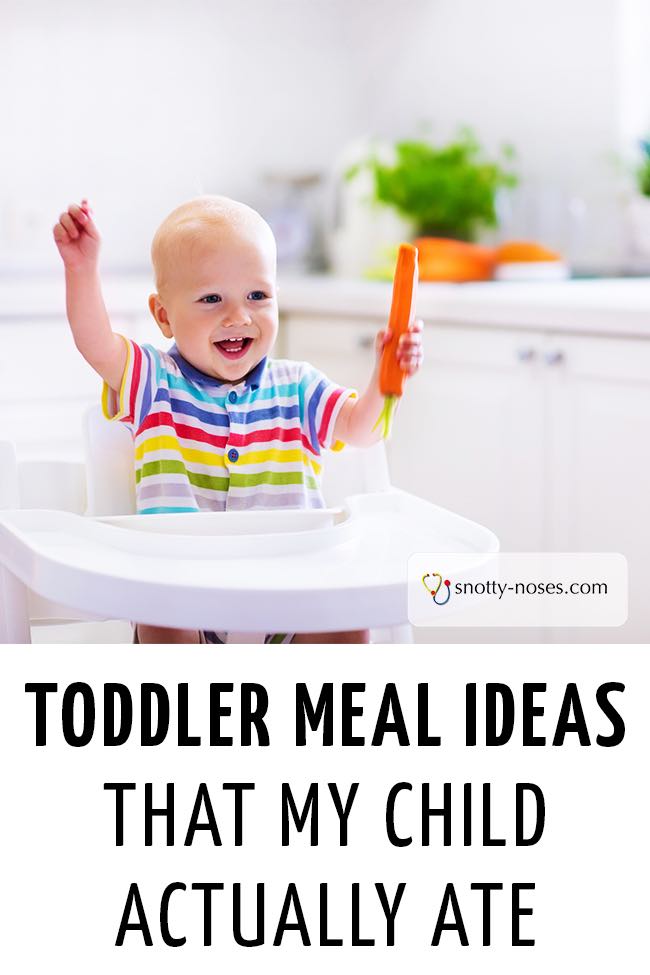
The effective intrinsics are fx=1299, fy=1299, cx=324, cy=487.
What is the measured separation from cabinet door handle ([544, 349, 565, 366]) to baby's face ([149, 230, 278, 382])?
779 millimetres

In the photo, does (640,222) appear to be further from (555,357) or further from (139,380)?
(139,380)

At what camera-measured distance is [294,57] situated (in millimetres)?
2504

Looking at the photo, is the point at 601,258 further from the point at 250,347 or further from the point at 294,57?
the point at 250,347

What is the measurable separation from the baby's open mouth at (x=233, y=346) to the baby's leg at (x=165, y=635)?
17cm

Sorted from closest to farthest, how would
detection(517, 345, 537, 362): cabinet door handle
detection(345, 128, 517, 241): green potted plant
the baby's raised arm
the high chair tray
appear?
the high chair tray
the baby's raised arm
detection(517, 345, 537, 362): cabinet door handle
detection(345, 128, 517, 241): green potted plant

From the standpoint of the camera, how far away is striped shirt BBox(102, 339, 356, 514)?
0.84m

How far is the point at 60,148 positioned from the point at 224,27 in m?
0.40

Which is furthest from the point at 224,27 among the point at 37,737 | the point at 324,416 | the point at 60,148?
the point at 37,737

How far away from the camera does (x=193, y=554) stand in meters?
0.74

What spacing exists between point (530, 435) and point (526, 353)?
0.33 ft

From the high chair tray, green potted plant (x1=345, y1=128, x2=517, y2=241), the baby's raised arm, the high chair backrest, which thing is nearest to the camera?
the high chair tray

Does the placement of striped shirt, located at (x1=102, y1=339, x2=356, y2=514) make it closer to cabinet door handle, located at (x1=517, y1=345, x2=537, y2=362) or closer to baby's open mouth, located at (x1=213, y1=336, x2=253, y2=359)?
baby's open mouth, located at (x1=213, y1=336, x2=253, y2=359)

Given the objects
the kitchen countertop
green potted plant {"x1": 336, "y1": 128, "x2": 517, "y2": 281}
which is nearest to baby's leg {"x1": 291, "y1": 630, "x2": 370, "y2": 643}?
the kitchen countertop

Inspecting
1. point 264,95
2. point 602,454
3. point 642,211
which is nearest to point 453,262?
point 642,211
